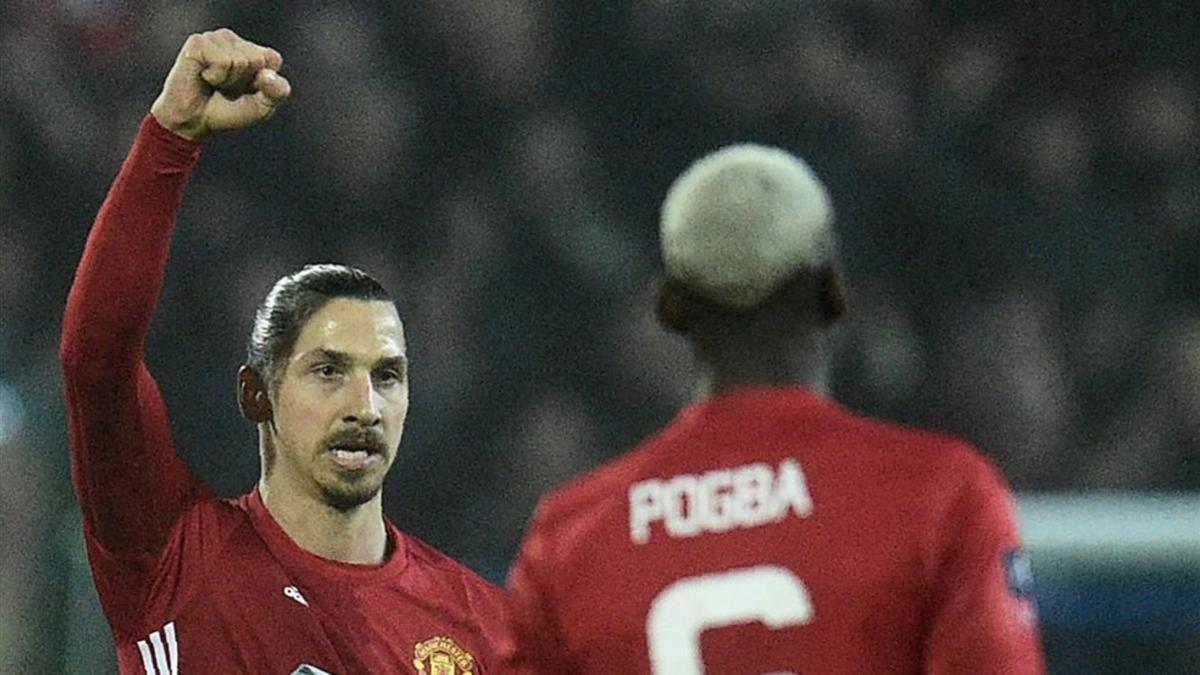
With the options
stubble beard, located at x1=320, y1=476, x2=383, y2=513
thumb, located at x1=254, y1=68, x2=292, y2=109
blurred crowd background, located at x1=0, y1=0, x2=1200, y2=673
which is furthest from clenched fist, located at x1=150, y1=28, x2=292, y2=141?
blurred crowd background, located at x1=0, y1=0, x2=1200, y2=673

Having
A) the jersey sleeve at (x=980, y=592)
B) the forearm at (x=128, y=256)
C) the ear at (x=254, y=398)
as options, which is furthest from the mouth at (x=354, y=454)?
the jersey sleeve at (x=980, y=592)

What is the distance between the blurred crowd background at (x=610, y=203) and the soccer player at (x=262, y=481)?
3170 millimetres

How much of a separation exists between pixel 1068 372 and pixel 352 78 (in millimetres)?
2527

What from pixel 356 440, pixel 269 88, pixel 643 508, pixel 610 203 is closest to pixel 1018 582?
pixel 643 508

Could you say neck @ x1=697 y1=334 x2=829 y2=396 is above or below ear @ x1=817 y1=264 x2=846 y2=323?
below

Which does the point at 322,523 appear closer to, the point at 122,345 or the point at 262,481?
the point at 262,481

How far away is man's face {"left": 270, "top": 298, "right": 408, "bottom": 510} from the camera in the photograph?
2.93 m

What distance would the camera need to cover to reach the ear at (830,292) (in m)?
1.99

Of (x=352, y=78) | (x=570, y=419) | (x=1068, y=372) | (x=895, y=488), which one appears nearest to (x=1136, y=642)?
(x=1068, y=372)

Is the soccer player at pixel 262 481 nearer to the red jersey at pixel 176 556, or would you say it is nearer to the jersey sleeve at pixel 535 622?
the red jersey at pixel 176 556

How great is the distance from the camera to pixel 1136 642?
5.68m

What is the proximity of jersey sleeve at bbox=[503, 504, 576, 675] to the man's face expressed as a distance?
2.97ft

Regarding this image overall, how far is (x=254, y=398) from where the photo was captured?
3021 mm

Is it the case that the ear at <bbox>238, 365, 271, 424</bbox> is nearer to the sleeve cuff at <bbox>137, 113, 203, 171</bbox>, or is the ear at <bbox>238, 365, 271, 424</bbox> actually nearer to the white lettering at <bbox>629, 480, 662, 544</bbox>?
the sleeve cuff at <bbox>137, 113, 203, 171</bbox>
